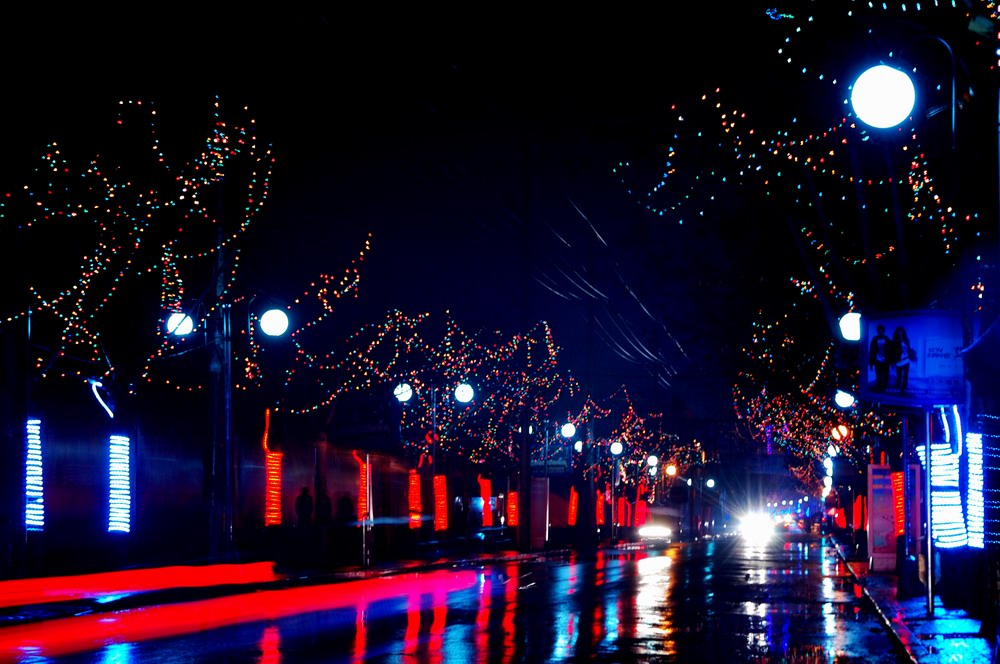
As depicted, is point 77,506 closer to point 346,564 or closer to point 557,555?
point 346,564

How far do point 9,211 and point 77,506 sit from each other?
288 inches

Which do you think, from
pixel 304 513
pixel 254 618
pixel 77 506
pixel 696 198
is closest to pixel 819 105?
pixel 696 198

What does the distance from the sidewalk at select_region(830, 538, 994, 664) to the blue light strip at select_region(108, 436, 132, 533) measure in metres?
15.7

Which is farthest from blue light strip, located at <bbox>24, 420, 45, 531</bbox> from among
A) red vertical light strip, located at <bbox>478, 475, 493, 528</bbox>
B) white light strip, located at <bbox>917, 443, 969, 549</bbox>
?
red vertical light strip, located at <bbox>478, 475, 493, 528</bbox>

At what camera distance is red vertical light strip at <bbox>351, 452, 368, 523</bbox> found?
38.1 m

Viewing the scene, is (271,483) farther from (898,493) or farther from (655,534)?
(655,534)

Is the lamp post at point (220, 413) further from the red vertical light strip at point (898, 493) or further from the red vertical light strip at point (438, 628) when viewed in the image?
the red vertical light strip at point (898, 493)

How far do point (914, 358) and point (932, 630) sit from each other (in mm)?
3988

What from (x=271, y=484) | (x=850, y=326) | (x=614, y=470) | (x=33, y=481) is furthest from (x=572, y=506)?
(x=33, y=481)

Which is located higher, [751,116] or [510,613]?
[751,116]

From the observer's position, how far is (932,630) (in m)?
18.0

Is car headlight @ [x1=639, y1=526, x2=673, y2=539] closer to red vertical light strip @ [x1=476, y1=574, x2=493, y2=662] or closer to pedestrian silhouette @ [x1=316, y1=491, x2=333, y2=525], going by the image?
pedestrian silhouette @ [x1=316, y1=491, x2=333, y2=525]

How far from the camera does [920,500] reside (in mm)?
26375

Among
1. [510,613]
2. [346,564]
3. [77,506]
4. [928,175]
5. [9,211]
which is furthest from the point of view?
[346,564]
